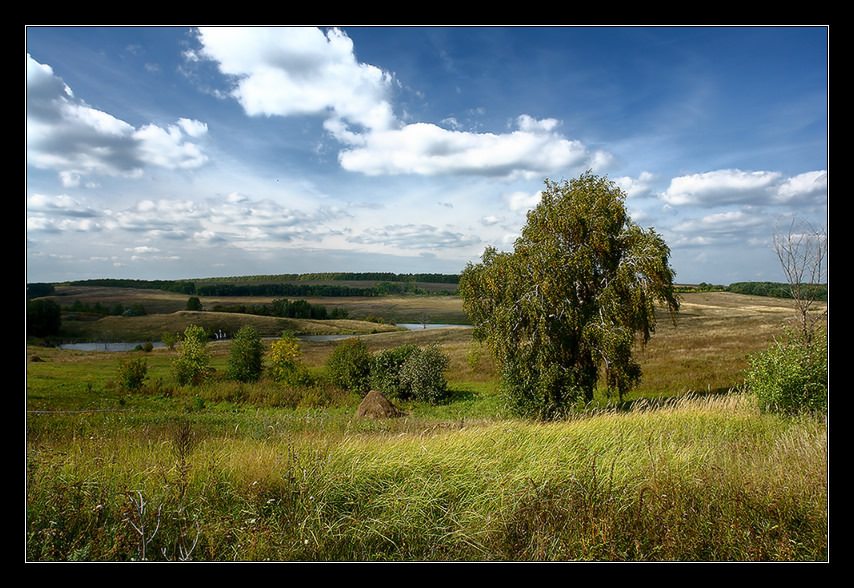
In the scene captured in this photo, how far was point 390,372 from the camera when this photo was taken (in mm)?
25281

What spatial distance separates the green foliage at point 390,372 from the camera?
2450cm

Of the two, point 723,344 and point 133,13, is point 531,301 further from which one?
point 723,344

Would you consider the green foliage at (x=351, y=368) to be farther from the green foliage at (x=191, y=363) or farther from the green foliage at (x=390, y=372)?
the green foliage at (x=191, y=363)

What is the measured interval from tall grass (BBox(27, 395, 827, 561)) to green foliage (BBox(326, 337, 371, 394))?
829 inches

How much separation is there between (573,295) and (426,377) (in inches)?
516

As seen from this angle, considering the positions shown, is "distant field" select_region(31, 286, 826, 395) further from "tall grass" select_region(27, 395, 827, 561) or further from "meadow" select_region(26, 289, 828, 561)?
"tall grass" select_region(27, 395, 827, 561)

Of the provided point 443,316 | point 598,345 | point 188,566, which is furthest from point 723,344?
point 443,316

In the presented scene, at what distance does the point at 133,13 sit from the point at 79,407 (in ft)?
72.9

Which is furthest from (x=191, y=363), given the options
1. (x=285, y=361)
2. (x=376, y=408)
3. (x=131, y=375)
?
(x=376, y=408)

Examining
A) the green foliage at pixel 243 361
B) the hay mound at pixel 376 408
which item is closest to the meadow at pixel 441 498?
the hay mound at pixel 376 408

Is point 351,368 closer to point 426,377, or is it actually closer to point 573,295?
point 426,377

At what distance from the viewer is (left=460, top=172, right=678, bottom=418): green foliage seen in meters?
11.8

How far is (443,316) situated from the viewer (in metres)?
93.1

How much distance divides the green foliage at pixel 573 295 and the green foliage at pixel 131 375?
24567mm
